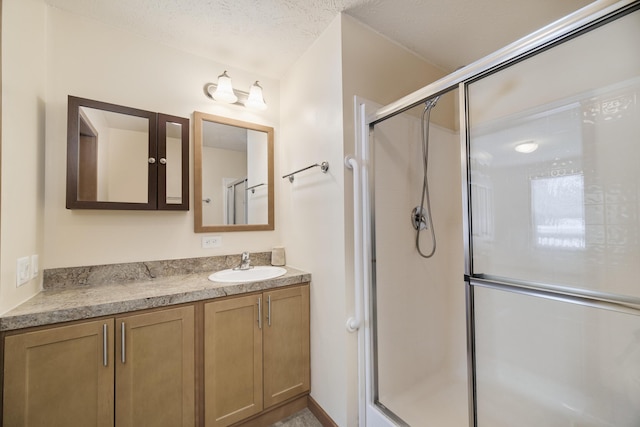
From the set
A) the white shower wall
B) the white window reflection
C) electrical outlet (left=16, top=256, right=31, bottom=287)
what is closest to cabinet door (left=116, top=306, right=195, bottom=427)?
electrical outlet (left=16, top=256, right=31, bottom=287)

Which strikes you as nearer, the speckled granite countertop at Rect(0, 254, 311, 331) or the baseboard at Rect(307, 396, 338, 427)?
the speckled granite countertop at Rect(0, 254, 311, 331)

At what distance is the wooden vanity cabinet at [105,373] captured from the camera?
101 cm

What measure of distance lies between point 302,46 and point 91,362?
2.17 meters

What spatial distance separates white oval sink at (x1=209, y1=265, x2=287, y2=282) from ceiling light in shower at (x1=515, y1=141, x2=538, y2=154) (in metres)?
1.79

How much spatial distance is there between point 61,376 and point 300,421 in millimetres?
1291

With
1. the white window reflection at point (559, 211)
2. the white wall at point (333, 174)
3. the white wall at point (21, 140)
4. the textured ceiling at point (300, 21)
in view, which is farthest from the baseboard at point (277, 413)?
the textured ceiling at point (300, 21)

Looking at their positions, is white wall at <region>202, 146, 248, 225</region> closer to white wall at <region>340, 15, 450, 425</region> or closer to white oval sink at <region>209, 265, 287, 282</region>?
white oval sink at <region>209, 265, 287, 282</region>

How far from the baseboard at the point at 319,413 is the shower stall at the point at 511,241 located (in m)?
0.21

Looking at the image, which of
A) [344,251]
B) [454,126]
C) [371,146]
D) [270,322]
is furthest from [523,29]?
[270,322]

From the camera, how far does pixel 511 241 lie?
1670 millimetres

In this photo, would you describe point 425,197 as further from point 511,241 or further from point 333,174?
point 333,174

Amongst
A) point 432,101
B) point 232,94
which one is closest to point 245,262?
point 232,94

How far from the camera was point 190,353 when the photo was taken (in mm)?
1335

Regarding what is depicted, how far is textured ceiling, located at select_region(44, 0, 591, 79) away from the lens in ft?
4.76
